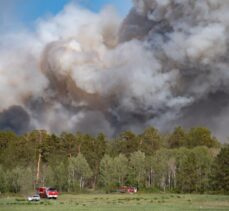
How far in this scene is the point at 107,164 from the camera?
104 metres

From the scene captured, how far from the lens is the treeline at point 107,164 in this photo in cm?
9694

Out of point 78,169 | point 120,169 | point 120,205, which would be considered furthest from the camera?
point 120,169

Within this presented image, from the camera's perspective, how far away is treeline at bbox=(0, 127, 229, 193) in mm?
96938

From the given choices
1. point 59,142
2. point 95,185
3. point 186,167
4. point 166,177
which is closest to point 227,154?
point 186,167

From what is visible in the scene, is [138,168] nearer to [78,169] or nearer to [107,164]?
[107,164]

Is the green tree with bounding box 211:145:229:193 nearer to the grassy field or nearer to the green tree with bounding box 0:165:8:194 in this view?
the grassy field

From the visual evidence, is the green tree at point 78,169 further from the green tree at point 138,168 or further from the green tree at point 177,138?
the green tree at point 177,138

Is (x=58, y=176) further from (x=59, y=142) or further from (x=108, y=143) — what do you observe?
(x=108, y=143)

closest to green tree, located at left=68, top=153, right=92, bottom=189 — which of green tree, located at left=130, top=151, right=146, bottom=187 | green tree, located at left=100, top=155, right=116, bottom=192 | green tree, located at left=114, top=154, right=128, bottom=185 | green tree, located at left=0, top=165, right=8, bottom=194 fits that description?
green tree, located at left=100, top=155, right=116, bottom=192

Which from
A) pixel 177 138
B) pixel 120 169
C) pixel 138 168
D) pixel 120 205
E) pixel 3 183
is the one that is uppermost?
pixel 177 138

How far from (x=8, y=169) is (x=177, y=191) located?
126 ft

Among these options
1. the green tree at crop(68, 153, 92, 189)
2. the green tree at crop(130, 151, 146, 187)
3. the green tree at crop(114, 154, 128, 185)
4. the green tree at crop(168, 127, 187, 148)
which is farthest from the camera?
the green tree at crop(168, 127, 187, 148)

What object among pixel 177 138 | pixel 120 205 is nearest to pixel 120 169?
pixel 177 138

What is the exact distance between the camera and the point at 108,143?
124 m
